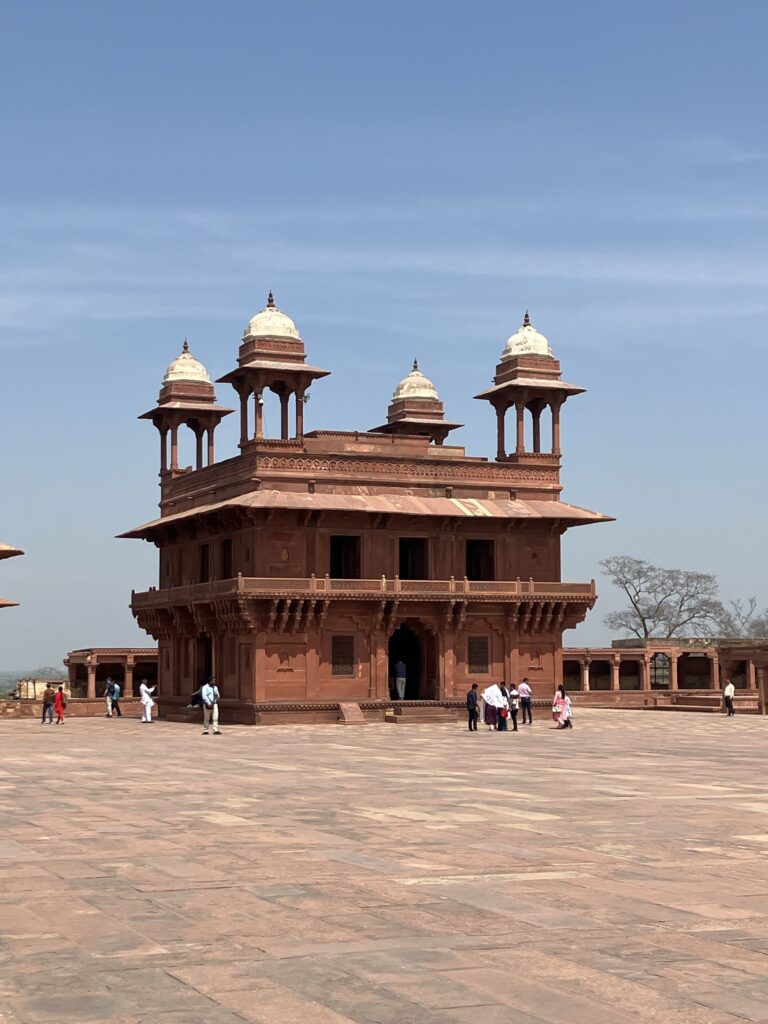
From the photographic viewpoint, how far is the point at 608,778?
21.3m

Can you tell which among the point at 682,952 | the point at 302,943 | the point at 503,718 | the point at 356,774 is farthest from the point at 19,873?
the point at 503,718

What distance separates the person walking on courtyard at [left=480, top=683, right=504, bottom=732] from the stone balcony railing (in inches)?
217

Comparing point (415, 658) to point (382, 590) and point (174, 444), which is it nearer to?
point (382, 590)

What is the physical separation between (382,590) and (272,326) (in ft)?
28.7

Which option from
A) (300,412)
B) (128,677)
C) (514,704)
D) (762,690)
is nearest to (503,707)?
(514,704)

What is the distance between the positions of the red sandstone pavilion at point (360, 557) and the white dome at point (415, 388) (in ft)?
27.4

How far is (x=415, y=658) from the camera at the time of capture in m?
46.5

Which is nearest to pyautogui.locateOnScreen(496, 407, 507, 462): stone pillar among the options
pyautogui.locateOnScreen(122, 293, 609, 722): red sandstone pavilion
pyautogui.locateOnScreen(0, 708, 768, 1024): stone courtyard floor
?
pyautogui.locateOnScreen(122, 293, 609, 722): red sandstone pavilion

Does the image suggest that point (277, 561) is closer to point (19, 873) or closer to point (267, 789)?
point (267, 789)

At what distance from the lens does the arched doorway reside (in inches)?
1758

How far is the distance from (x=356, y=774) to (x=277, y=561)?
20.4 metres

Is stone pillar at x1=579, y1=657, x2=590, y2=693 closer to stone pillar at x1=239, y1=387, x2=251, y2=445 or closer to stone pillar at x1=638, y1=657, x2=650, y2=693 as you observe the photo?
stone pillar at x1=638, y1=657, x2=650, y2=693

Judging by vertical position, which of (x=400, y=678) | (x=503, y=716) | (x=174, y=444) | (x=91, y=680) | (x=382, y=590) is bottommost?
(x=503, y=716)

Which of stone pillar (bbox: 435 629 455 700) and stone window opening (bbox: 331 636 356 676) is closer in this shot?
stone window opening (bbox: 331 636 356 676)
